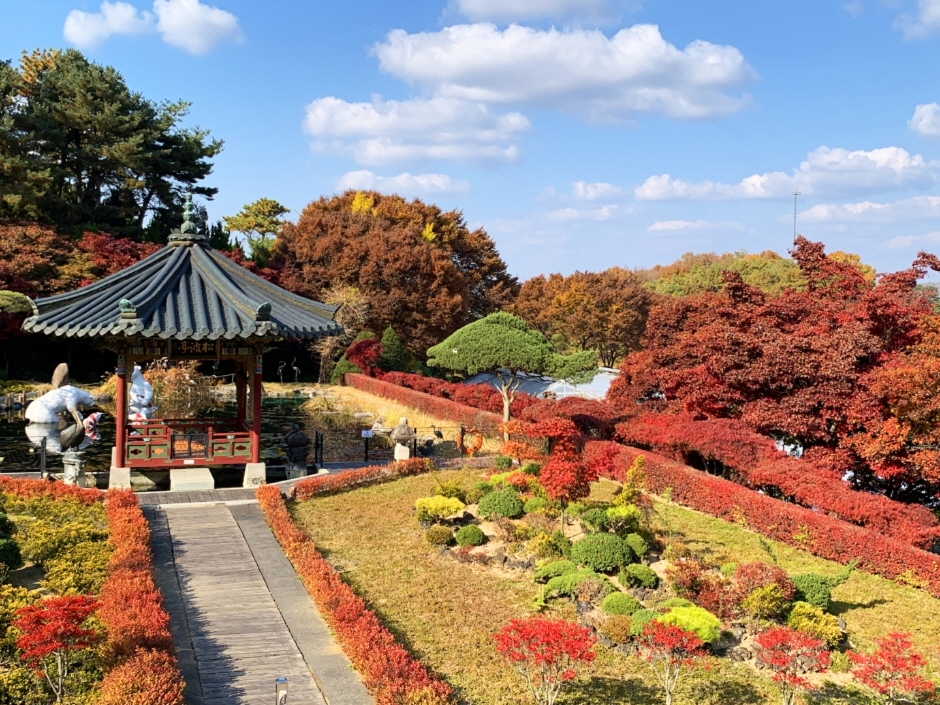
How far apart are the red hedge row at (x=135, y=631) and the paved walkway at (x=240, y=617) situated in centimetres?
45

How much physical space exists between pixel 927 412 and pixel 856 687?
272 inches

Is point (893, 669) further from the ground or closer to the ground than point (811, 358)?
closer to the ground

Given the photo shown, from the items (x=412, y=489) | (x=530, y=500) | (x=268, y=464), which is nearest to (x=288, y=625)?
(x=530, y=500)

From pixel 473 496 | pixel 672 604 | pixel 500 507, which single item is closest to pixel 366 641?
pixel 672 604

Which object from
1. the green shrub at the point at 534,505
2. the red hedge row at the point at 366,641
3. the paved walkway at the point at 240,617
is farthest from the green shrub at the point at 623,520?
the paved walkway at the point at 240,617

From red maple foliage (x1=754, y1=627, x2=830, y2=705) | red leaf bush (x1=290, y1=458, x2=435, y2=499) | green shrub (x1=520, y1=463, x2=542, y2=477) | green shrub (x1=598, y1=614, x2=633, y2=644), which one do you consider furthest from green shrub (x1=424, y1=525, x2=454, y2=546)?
red maple foliage (x1=754, y1=627, x2=830, y2=705)

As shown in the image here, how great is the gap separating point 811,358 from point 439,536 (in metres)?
8.46

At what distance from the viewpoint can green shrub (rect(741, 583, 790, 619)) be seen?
9.67 meters

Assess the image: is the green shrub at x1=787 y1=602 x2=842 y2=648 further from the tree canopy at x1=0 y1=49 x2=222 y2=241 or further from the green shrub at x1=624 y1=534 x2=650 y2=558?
the tree canopy at x1=0 y1=49 x2=222 y2=241

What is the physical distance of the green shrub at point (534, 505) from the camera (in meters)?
14.3

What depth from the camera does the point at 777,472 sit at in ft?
50.0

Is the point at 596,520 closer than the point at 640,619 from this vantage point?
No

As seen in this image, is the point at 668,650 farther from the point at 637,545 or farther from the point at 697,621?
the point at 637,545

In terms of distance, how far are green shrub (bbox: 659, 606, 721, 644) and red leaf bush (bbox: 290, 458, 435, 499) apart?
8.87 meters
